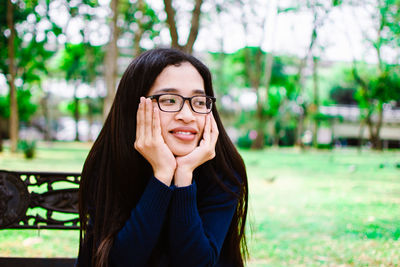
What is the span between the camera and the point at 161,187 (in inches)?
58.6

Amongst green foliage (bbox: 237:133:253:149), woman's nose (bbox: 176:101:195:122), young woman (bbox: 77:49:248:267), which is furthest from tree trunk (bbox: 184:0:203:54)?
green foliage (bbox: 237:133:253:149)

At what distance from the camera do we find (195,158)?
158 centimetres

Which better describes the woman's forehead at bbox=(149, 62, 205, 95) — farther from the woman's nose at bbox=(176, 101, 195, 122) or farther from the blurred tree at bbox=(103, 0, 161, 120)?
the blurred tree at bbox=(103, 0, 161, 120)

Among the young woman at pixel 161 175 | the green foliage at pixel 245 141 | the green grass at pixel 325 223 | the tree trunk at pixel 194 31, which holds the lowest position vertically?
the green foliage at pixel 245 141

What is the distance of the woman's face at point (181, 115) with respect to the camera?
158 centimetres

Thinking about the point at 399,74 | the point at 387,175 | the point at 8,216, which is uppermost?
the point at 399,74

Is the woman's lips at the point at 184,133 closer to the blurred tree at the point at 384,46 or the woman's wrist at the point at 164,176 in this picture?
the woman's wrist at the point at 164,176

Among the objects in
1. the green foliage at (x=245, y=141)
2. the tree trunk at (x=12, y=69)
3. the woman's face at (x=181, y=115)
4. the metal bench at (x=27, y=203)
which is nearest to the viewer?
the woman's face at (x=181, y=115)

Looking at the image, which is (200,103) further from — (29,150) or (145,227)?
(29,150)

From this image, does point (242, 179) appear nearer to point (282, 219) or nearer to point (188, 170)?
point (188, 170)

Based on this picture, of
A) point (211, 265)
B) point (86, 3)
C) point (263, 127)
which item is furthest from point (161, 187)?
point (263, 127)

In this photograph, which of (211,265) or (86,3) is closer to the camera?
(211,265)

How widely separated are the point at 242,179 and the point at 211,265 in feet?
1.46

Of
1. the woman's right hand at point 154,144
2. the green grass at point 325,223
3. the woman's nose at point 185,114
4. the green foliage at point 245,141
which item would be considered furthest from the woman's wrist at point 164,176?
the green foliage at point 245,141
